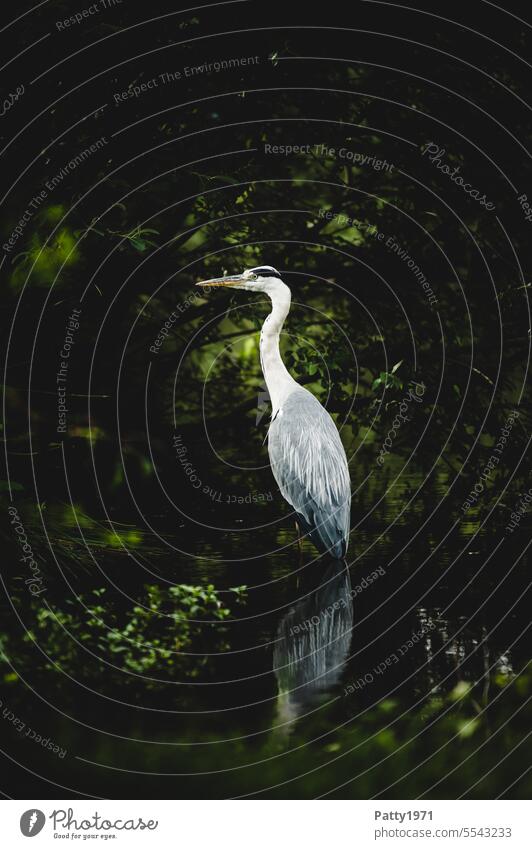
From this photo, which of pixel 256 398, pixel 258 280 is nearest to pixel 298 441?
pixel 258 280

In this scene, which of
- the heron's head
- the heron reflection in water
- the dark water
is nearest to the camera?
the dark water

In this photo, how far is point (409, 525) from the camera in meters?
6.98

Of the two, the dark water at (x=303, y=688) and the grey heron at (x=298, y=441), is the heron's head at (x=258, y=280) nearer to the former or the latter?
the grey heron at (x=298, y=441)

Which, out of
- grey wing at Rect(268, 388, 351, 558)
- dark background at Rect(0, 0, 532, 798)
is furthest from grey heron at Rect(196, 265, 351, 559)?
dark background at Rect(0, 0, 532, 798)

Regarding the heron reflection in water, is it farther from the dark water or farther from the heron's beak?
the heron's beak

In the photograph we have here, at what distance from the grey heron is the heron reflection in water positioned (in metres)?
0.49

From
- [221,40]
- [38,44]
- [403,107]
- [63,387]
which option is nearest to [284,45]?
[221,40]

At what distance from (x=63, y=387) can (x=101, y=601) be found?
141 cm

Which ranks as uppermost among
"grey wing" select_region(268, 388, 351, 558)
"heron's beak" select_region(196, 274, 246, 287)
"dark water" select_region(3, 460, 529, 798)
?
"heron's beak" select_region(196, 274, 246, 287)

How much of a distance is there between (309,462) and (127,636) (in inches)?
79.8

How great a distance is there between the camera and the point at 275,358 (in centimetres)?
671

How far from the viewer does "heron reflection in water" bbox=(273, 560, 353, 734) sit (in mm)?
4449

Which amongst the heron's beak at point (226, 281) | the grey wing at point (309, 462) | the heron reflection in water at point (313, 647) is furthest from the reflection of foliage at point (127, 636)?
the heron's beak at point (226, 281)

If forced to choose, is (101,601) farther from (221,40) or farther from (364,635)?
(221,40)
